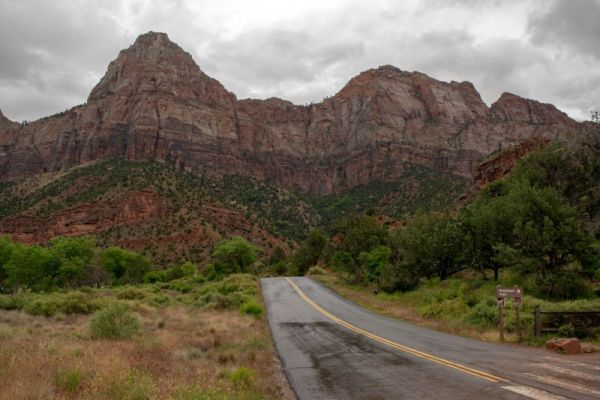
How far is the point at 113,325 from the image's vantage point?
16.0 metres

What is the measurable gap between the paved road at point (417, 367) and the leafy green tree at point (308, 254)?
5921cm

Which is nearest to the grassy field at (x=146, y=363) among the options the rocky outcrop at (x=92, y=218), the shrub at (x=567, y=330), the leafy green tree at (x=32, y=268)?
the shrub at (x=567, y=330)

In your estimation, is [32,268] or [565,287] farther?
[32,268]

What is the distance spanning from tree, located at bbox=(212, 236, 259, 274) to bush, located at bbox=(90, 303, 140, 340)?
57.7m

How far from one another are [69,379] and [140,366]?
2.43 meters

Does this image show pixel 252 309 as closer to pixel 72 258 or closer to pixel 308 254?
pixel 72 258

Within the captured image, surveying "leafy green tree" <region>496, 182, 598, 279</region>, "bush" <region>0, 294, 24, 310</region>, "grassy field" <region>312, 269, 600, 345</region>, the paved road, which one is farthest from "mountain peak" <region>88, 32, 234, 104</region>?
the paved road

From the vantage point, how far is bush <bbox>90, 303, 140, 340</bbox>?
15.6m

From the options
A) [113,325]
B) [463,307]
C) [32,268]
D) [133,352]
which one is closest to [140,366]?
[133,352]

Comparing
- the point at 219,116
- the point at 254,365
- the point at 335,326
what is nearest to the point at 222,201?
the point at 219,116

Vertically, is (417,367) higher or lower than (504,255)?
lower

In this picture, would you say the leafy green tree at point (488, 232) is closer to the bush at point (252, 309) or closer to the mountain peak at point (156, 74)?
the bush at point (252, 309)

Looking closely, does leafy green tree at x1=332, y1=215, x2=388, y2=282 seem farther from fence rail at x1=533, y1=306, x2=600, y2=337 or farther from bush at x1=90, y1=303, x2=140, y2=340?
bush at x1=90, y1=303, x2=140, y2=340

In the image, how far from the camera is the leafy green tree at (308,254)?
3184 inches
